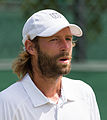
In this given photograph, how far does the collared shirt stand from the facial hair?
0.12 meters

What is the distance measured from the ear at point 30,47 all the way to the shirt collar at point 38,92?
150 mm

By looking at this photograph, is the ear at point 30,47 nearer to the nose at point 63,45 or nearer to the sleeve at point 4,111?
the nose at point 63,45

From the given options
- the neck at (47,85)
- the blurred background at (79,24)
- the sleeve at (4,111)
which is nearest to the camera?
the sleeve at (4,111)

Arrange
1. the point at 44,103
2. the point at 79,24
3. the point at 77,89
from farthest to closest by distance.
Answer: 1. the point at 79,24
2. the point at 77,89
3. the point at 44,103

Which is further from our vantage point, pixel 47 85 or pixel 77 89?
pixel 77 89

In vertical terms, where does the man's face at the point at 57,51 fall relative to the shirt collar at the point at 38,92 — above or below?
above

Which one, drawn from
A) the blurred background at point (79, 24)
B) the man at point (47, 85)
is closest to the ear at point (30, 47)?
the man at point (47, 85)

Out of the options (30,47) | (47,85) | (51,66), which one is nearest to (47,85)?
(47,85)

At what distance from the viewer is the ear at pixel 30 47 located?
252 centimetres

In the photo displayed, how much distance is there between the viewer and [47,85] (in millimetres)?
2496

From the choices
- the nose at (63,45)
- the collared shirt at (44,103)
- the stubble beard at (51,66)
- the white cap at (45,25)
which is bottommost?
the collared shirt at (44,103)

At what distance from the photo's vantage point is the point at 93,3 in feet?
72.2

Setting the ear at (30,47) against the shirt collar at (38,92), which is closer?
the shirt collar at (38,92)

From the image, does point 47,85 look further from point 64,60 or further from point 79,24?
point 79,24
